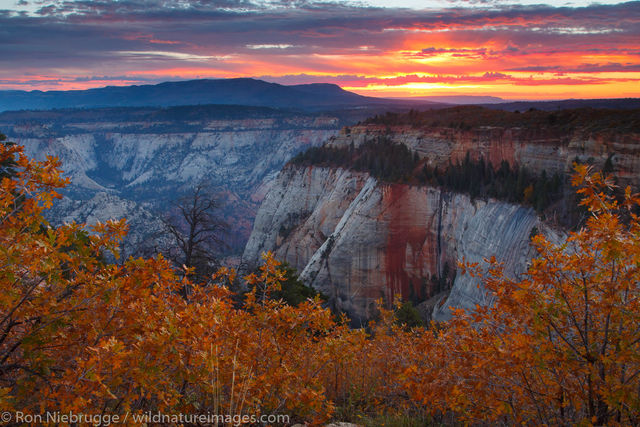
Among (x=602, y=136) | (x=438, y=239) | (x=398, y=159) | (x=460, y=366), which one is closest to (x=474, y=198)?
(x=438, y=239)

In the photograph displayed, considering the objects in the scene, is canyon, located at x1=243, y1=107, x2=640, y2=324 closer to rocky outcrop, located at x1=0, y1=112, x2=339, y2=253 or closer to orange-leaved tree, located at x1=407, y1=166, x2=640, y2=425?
orange-leaved tree, located at x1=407, y1=166, x2=640, y2=425

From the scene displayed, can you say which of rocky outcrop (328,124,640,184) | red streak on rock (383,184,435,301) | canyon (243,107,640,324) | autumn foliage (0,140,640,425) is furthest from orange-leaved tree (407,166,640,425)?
red streak on rock (383,184,435,301)

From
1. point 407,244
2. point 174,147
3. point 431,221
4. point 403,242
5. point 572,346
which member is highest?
point 572,346

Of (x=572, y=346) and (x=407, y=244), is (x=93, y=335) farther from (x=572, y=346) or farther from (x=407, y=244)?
(x=407, y=244)

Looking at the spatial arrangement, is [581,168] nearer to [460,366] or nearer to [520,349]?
[520,349]

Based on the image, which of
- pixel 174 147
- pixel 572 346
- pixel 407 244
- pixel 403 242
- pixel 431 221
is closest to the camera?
pixel 572 346

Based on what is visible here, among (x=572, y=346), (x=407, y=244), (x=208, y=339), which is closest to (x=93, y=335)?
(x=208, y=339)
